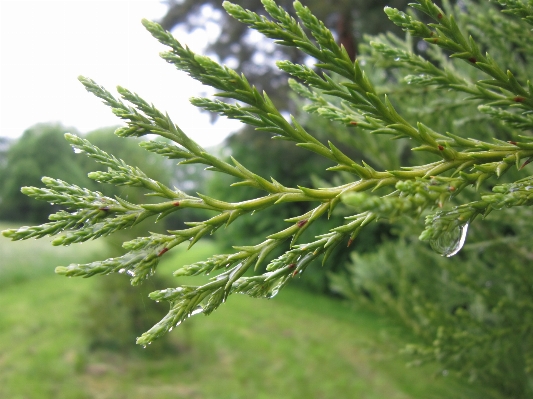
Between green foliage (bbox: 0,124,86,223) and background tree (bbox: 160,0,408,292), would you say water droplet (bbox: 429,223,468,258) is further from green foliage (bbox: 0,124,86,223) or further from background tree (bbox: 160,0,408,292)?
green foliage (bbox: 0,124,86,223)

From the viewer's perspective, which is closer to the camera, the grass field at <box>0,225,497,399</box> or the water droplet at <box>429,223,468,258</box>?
the water droplet at <box>429,223,468,258</box>

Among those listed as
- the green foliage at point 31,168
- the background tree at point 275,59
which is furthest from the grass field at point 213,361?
the green foliage at point 31,168

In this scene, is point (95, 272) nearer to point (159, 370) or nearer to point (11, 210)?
point (159, 370)

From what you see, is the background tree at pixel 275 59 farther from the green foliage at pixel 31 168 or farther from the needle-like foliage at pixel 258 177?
the green foliage at pixel 31 168

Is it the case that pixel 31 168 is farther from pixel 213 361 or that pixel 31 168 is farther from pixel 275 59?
pixel 213 361

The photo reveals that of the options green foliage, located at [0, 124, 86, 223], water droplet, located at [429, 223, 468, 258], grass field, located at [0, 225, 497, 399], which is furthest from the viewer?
green foliage, located at [0, 124, 86, 223]

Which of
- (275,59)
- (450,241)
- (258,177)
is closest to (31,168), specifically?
(275,59)

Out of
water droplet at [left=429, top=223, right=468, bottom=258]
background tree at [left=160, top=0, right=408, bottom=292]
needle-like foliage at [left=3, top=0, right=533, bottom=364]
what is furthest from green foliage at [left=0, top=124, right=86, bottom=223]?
water droplet at [left=429, top=223, right=468, bottom=258]
